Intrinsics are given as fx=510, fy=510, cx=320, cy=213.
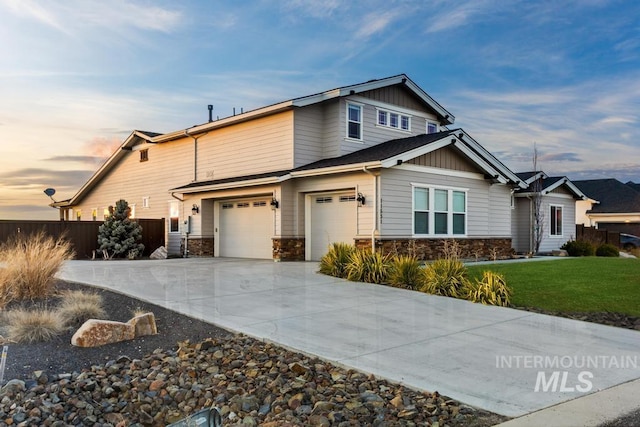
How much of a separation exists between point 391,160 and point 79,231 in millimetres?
14684

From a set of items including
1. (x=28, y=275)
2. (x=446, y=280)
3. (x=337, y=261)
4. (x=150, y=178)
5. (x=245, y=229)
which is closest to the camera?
(x=28, y=275)

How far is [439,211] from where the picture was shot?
1769cm

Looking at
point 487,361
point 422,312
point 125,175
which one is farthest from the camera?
point 125,175

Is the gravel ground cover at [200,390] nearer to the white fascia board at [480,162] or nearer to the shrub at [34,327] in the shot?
the shrub at [34,327]

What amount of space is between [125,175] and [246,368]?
2576 centimetres

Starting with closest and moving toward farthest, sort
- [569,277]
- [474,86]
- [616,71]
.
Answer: [569,277] → [616,71] → [474,86]

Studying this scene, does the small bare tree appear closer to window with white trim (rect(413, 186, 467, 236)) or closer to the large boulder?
window with white trim (rect(413, 186, 467, 236))

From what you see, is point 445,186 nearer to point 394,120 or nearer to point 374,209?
point 374,209

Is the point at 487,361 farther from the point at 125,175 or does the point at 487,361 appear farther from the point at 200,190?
the point at 125,175

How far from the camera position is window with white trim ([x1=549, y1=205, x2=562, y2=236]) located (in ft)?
81.3

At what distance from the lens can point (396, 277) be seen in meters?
11.9

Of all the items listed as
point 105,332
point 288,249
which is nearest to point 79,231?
point 288,249

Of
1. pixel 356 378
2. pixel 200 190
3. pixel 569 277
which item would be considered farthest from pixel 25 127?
pixel 569 277

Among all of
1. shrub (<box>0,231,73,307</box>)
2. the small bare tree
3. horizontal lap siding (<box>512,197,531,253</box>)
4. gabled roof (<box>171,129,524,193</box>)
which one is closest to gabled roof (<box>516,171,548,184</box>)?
the small bare tree
